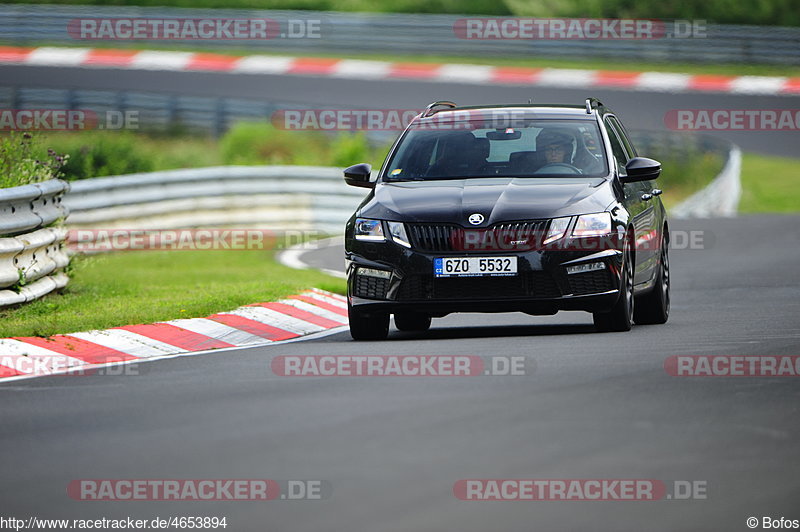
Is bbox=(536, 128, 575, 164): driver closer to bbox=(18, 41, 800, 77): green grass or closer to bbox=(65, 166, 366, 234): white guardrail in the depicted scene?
bbox=(65, 166, 366, 234): white guardrail

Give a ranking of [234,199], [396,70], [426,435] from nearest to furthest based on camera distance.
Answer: [426,435], [234,199], [396,70]

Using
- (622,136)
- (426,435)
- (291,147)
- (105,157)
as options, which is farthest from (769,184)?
(426,435)

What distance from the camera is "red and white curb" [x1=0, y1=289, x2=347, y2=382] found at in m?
10.5

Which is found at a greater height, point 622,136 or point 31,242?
point 622,136

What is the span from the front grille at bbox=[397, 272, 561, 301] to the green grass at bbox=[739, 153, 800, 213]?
64.7 ft

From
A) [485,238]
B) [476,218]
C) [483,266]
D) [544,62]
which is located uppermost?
[544,62]

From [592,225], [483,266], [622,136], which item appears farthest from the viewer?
[622,136]

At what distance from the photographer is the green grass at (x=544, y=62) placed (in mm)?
38906

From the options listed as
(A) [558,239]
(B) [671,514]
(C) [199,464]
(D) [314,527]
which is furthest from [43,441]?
(A) [558,239]

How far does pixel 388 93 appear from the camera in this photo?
3853 centimetres

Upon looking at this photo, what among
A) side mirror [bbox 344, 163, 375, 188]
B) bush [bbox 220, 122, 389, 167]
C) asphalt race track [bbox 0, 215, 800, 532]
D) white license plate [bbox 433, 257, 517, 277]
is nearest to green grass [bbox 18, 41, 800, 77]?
bush [bbox 220, 122, 389, 167]

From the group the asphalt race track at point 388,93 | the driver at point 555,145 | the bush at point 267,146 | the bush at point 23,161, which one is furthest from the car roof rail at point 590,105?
the asphalt race track at point 388,93

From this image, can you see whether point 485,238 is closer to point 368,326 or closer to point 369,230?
point 369,230

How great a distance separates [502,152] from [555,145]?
1.39 ft
